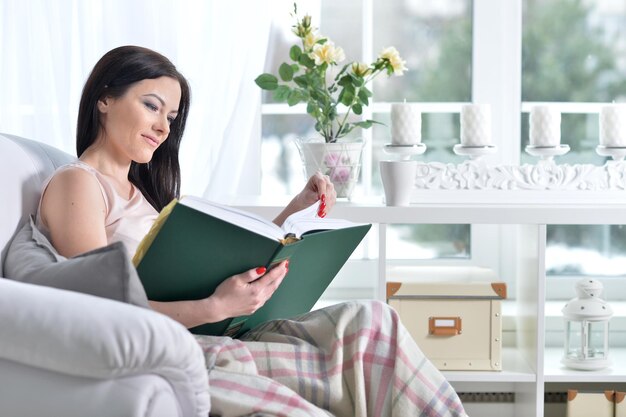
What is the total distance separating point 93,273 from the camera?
136 cm

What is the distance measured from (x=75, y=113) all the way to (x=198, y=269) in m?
1.41

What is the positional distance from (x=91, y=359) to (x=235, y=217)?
388 mm

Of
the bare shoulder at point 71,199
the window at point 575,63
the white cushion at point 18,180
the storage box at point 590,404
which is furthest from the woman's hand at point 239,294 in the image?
the window at point 575,63

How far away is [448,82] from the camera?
3076mm

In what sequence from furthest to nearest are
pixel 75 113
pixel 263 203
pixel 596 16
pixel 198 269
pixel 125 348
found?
1. pixel 596 16
2. pixel 75 113
3. pixel 263 203
4. pixel 198 269
5. pixel 125 348

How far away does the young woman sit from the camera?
4.93ft

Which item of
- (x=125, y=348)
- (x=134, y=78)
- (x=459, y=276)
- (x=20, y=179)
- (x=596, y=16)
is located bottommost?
(x=459, y=276)

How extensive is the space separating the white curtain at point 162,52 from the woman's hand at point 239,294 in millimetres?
1185

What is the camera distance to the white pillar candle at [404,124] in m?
2.67

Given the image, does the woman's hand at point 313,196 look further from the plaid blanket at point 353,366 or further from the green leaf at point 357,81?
the green leaf at point 357,81

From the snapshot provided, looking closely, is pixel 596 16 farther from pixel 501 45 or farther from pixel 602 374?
pixel 602 374

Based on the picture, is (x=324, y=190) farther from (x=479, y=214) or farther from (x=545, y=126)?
(x=545, y=126)

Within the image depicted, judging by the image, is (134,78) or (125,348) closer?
(125,348)

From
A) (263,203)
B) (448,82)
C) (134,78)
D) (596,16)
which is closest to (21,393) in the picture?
(134,78)
